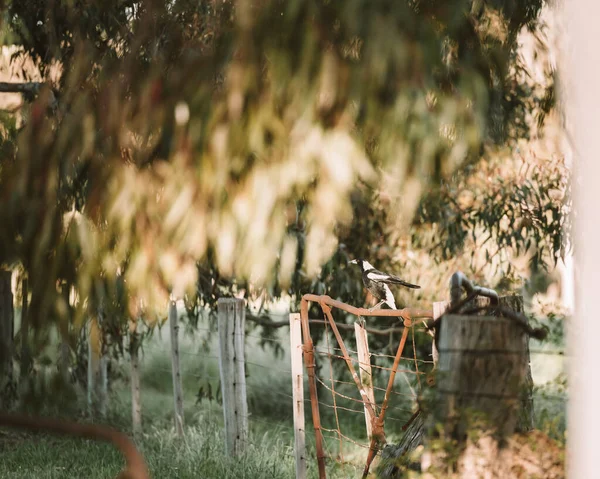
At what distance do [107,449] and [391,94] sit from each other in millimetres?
3307

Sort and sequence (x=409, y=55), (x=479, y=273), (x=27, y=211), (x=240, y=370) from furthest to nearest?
(x=479, y=273)
(x=240, y=370)
(x=27, y=211)
(x=409, y=55)

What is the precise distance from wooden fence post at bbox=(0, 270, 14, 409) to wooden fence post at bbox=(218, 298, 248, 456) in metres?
1.05

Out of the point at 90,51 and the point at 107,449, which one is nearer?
the point at 90,51

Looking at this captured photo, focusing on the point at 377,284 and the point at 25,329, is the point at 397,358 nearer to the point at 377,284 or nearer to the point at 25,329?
the point at 377,284

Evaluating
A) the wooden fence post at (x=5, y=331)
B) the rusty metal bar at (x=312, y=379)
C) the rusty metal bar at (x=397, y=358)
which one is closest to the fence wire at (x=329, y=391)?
the wooden fence post at (x=5, y=331)

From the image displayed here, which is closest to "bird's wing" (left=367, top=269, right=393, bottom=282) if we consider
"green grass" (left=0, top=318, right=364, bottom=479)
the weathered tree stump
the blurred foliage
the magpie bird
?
the magpie bird

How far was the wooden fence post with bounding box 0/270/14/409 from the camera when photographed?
1.97 metres

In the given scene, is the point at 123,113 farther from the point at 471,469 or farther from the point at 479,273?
the point at 479,273

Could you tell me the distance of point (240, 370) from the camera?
13.0 ft

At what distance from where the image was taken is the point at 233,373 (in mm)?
3959

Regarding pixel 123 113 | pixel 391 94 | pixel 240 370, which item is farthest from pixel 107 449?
pixel 391 94

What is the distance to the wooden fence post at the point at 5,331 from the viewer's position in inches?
77.4

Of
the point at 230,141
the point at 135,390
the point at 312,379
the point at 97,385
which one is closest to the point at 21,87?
the point at 312,379

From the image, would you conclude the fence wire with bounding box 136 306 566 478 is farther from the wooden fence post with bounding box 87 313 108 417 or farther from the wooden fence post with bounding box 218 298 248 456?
the wooden fence post with bounding box 218 298 248 456
